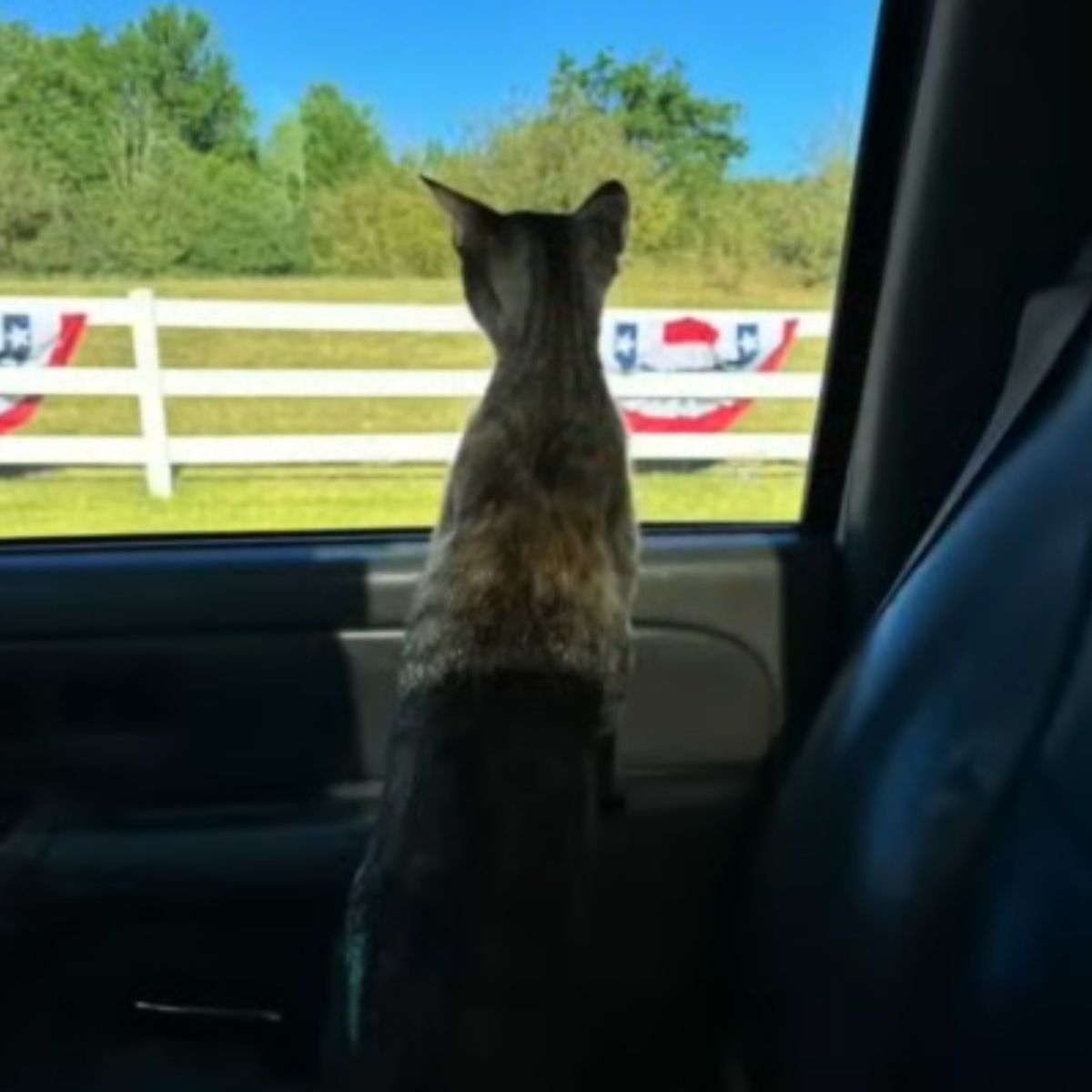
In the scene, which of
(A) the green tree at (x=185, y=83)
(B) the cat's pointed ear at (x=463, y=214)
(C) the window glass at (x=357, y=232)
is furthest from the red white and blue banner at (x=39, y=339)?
(B) the cat's pointed ear at (x=463, y=214)

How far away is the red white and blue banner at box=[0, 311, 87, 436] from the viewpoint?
210cm

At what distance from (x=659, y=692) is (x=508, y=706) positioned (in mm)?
564

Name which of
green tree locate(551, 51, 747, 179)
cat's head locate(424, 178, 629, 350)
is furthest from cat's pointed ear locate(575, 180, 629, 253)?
green tree locate(551, 51, 747, 179)

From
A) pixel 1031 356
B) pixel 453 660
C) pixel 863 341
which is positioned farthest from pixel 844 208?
pixel 453 660

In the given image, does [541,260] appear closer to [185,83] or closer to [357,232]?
[357,232]

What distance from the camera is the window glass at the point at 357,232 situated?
201 centimetres

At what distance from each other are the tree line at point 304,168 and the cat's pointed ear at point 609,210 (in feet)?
0.36

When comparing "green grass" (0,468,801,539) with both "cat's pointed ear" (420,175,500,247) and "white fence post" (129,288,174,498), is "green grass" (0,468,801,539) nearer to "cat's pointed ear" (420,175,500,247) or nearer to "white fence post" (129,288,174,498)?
"white fence post" (129,288,174,498)

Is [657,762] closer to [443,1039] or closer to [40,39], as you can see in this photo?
[443,1039]

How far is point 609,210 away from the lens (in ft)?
6.61

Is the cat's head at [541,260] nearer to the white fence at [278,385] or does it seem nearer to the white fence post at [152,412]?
the white fence at [278,385]

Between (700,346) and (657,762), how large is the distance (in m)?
0.50

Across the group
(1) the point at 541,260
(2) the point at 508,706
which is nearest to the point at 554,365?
(1) the point at 541,260

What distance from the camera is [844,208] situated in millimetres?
2186
